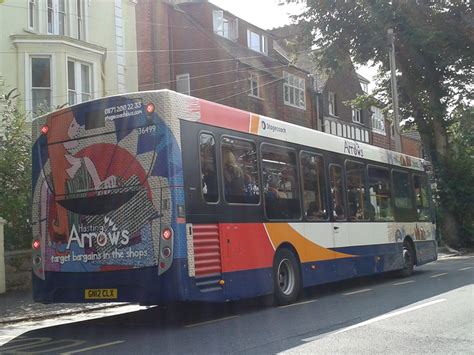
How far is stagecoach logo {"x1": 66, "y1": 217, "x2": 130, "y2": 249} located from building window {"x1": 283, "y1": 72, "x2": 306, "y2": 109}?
25.2m

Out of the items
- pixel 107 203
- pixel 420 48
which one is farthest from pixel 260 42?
pixel 107 203

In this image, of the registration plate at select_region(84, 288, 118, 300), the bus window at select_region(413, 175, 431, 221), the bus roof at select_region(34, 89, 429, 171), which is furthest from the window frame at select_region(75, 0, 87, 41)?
the registration plate at select_region(84, 288, 118, 300)

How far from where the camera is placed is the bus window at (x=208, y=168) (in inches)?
327

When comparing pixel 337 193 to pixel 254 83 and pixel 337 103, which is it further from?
pixel 337 103

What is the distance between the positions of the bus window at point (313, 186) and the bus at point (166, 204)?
0.11 meters

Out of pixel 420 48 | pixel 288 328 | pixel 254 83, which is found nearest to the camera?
pixel 288 328

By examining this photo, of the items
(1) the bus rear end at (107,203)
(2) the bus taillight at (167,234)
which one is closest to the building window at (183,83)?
(1) the bus rear end at (107,203)

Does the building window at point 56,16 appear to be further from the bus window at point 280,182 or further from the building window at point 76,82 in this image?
the bus window at point 280,182

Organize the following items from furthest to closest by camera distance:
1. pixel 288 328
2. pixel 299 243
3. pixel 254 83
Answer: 1. pixel 254 83
2. pixel 299 243
3. pixel 288 328

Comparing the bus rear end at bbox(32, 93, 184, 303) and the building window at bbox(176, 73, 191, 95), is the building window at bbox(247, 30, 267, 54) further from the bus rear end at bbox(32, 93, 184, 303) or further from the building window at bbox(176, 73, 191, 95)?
the bus rear end at bbox(32, 93, 184, 303)

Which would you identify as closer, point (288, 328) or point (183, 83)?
point (288, 328)

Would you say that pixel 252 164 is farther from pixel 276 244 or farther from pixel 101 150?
pixel 101 150

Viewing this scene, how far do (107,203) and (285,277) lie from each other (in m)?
3.60

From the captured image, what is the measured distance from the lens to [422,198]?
1596 centimetres
